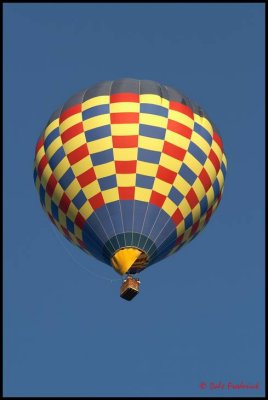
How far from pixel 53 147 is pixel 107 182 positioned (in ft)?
5.27

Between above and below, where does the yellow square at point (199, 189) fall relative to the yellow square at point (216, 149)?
below

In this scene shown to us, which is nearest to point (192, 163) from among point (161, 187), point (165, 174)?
point (165, 174)

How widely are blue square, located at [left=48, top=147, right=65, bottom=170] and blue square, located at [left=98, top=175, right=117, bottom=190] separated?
3.68ft

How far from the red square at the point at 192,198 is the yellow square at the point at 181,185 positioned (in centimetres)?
10

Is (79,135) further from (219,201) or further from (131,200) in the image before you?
(219,201)

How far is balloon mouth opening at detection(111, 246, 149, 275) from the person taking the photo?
2188 centimetres

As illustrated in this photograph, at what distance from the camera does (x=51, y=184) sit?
922 inches

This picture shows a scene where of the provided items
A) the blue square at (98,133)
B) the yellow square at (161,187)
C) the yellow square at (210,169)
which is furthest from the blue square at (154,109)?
the yellow square at (161,187)

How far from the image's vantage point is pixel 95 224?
22.4m

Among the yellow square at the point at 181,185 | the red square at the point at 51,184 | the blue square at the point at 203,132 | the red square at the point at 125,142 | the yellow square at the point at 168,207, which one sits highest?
the blue square at the point at 203,132

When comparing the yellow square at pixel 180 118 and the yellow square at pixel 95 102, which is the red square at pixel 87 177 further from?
the yellow square at pixel 180 118

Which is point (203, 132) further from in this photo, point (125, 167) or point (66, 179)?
point (66, 179)

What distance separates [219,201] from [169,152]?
203cm

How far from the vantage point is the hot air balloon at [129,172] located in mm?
22281
